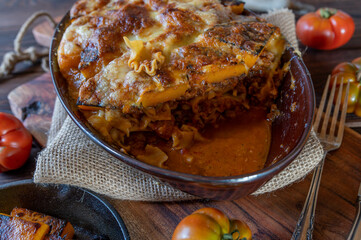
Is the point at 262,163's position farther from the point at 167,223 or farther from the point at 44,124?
the point at 44,124

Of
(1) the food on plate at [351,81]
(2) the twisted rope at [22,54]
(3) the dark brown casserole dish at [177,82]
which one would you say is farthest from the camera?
(2) the twisted rope at [22,54]

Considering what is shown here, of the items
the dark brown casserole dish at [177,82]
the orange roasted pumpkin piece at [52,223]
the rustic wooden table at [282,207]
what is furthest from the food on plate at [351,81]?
the orange roasted pumpkin piece at [52,223]

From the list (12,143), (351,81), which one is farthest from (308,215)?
(12,143)

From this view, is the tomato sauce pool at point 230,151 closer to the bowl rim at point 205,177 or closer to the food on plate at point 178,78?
the food on plate at point 178,78

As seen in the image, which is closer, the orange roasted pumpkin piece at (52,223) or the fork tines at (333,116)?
the orange roasted pumpkin piece at (52,223)

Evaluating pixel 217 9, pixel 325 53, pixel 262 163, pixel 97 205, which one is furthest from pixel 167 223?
pixel 325 53

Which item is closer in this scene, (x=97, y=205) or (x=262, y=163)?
(x=97, y=205)
